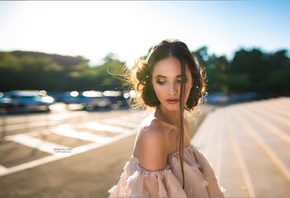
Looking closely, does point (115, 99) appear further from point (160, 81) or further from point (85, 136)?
point (160, 81)

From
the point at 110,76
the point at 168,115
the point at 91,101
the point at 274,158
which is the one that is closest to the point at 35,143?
the point at 274,158

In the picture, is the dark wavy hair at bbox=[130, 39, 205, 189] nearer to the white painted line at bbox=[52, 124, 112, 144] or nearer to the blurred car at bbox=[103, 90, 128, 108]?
the white painted line at bbox=[52, 124, 112, 144]

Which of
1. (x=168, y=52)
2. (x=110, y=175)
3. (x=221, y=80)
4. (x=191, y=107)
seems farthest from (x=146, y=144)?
(x=221, y=80)

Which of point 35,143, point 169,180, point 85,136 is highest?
point 169,180

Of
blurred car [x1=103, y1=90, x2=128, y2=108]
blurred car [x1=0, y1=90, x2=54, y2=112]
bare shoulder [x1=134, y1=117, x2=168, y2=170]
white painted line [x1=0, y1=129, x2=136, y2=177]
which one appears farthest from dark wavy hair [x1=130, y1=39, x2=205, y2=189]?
blurred car [x1=103, y1=90, x2=128, y2=108]

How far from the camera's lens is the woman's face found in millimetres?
1325

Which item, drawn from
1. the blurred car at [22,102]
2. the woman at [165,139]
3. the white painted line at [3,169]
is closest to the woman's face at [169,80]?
the woman at [165,139]

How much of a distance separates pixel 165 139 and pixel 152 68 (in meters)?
0.45

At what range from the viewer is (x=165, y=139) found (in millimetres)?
1193

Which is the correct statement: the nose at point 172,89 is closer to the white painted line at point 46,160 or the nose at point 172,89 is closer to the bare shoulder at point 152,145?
the bare shoulder at point 152,145

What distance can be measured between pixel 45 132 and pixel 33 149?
2.58 meters

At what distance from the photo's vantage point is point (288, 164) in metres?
3.05

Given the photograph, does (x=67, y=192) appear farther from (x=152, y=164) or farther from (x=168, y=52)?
(x=168, y=52)

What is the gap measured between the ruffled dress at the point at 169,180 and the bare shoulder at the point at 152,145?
5 cm
